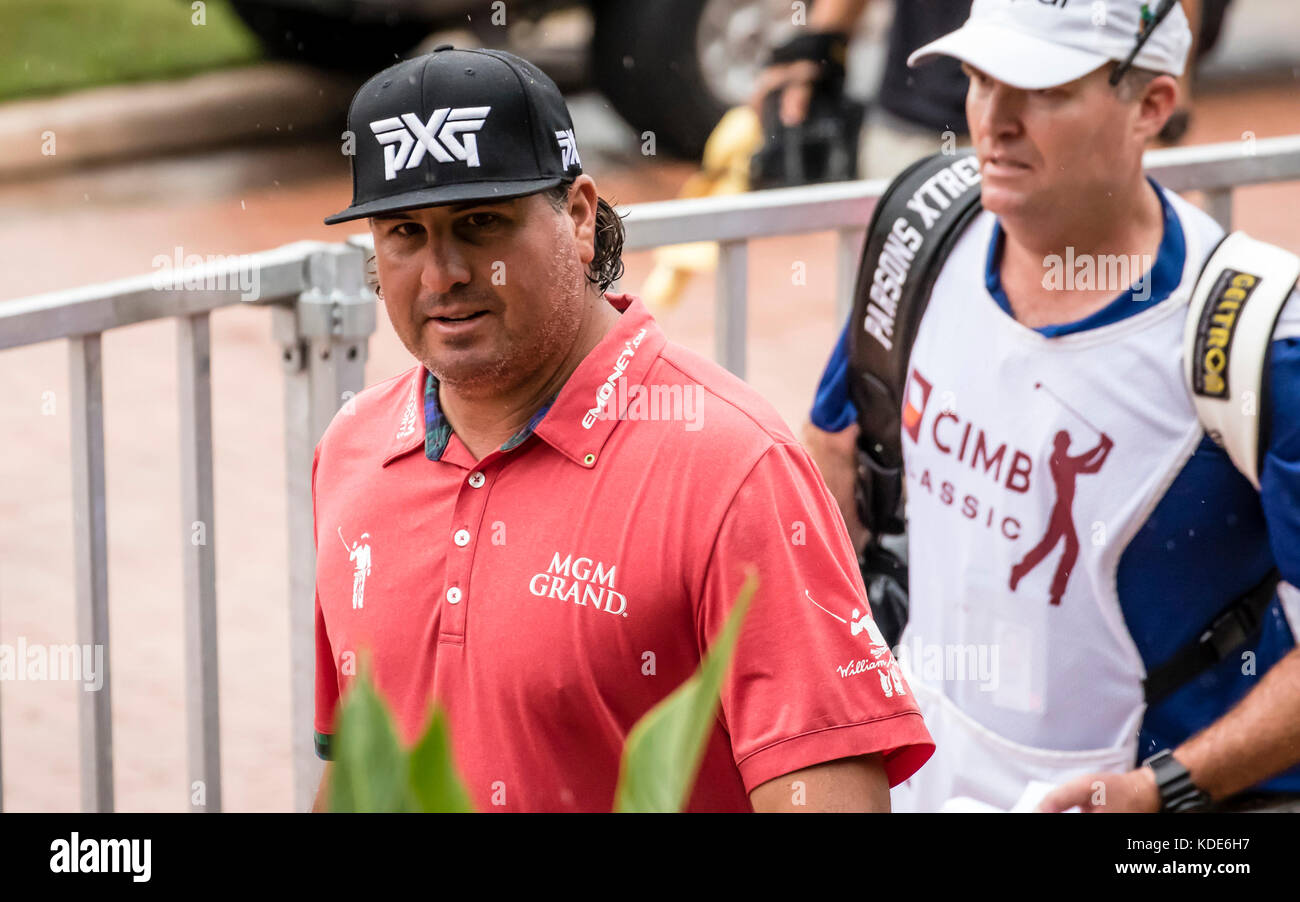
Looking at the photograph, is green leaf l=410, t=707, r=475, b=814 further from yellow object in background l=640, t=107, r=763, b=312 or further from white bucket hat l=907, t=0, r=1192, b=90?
yellow object in background l=640, t=107, r=763, b=312

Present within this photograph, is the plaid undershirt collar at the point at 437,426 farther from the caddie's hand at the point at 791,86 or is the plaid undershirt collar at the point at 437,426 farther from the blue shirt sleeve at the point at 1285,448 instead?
the caddie's hand at the point at 791,86

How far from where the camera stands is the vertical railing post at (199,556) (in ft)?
9.36

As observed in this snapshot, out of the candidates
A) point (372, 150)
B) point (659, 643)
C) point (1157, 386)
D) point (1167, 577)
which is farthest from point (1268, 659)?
point (372, 150)

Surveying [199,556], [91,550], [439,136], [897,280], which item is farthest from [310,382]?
[439,136]

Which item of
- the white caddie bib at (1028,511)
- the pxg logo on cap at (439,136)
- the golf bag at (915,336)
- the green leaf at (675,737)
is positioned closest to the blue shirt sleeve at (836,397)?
the golf bag at (915,336)

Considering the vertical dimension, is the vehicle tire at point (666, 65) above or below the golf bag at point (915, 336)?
above

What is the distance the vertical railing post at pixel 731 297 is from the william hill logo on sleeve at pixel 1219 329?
98cm

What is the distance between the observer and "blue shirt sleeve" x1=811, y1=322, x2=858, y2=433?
2930mm

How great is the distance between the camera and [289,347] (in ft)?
9.77

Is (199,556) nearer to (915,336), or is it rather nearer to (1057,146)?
(915,336)

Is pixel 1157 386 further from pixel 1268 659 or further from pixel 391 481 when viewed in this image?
pixel 391 481

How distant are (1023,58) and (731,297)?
83 cm
